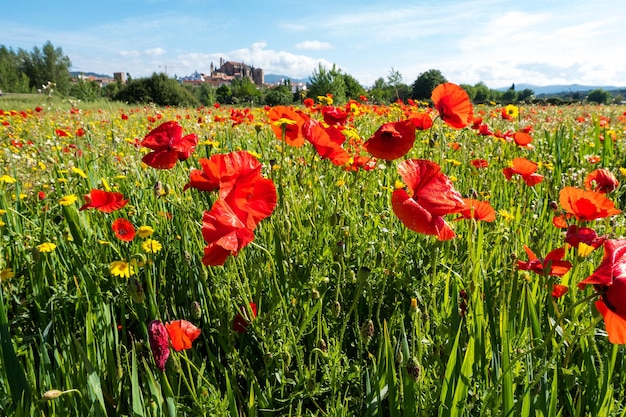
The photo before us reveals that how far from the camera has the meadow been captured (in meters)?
0.92

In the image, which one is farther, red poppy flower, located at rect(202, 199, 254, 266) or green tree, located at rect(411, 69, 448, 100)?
green tree, located at rect(411, 69, 448, 100)

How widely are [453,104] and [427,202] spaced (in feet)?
2.01

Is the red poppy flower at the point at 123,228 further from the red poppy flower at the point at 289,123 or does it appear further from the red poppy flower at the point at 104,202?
the red poppy flower at the point at 289,123

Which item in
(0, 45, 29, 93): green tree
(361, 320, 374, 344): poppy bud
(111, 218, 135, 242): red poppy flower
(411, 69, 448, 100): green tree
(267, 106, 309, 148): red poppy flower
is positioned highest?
(0, 45, 29, 93): green tree

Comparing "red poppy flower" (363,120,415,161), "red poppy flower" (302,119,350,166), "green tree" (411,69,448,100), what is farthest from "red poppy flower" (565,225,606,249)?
"green tree" (411,69,448,100)

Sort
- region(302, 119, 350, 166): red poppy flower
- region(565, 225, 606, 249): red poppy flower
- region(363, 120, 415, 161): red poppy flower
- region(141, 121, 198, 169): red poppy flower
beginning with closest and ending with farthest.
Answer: region(565, 225, 606, 249): red poppy flower, region(363, 120, 415, 161): red poppy flower, region(141, 121, 198, 169): red poppy flower, region(302, 119, 350, 166): red poppy flower

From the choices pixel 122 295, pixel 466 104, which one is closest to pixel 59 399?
pixel 122 295

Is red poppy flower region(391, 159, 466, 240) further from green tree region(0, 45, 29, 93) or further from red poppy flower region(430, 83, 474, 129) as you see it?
green tree region(0, 45, 29, 93)

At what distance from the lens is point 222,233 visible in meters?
0.89

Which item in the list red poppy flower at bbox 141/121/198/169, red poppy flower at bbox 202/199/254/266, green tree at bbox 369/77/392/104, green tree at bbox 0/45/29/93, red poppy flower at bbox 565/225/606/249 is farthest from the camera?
green tree at bbox 0/45/29/93

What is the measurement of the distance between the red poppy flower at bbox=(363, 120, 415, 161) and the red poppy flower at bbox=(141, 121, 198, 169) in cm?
63

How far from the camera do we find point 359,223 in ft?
6.10

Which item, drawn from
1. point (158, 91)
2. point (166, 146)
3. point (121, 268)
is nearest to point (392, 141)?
point (166, 146)

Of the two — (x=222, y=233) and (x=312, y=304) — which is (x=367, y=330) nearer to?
(x=312, y=304)
